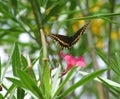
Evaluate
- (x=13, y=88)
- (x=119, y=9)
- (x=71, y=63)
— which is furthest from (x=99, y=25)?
(x=13, y=88)

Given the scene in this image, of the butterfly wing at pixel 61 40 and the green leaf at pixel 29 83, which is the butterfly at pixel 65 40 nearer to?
the butterfly wing at pixel 61 40

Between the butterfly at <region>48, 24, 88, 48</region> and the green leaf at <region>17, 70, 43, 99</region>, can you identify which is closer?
the green leaf at <region>17, 70, 43, 99</region>

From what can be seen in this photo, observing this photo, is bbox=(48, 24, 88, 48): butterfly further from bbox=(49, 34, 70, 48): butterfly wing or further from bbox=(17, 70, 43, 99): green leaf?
bbox=(17, 70, 43, 99): green leaf

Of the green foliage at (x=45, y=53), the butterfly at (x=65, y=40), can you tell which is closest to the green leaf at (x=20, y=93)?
the green foliage at (x=45, y=53)

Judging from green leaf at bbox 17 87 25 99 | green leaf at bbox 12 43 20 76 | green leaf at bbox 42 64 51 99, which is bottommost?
green leaf at bbox 17 87 25 99

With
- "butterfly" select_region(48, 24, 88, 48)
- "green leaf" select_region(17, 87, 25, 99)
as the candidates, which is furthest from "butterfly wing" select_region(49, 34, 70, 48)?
"green leaf" select_region(17, 87, 25, 99)

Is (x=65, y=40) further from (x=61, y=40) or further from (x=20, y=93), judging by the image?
(x=20, y=93)

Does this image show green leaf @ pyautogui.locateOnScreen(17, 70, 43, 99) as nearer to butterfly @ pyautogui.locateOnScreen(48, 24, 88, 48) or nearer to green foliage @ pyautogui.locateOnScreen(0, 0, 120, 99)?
green foliage @ pyautogui.locateOnScreen(0, 0, 120, 99)

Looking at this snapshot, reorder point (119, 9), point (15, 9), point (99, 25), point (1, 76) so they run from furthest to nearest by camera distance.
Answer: point (99, 25) → point (119, 9) → point (15, 9) → point (1, 76)

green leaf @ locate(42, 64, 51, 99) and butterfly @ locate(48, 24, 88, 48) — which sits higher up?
butterfly @ locate(48, 24, 88, 48)

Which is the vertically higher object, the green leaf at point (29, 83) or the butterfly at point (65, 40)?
the butterfly at point (65, 40)

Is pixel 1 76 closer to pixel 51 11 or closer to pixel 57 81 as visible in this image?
pixel 57 81
